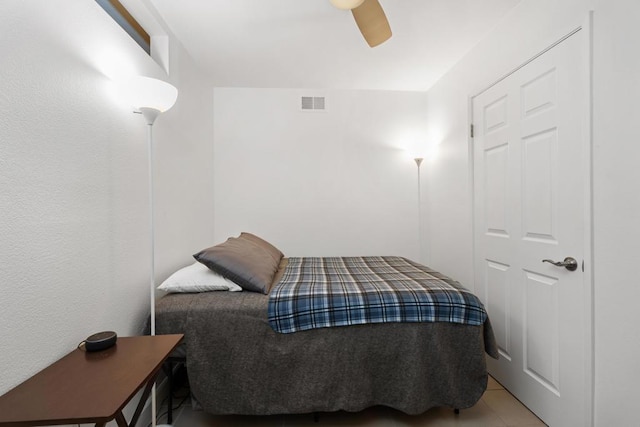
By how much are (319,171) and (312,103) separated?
0.79 metres

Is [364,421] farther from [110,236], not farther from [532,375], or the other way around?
[110,236]

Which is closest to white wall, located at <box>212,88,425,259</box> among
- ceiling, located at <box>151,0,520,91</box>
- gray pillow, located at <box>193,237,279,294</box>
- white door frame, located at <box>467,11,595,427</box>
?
ceiling, located at <box>151,0,520,91</box>

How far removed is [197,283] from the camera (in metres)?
1.68

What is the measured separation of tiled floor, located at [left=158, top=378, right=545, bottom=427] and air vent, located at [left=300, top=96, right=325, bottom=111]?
287cm

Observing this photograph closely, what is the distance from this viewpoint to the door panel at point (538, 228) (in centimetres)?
142

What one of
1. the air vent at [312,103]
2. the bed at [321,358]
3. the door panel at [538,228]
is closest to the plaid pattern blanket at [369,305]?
the bed at [321,358]

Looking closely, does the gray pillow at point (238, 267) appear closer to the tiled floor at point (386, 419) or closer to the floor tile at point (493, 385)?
the tiled floor at point (386, 419)

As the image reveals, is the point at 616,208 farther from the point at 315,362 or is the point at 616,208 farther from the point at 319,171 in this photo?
the point at 319,171

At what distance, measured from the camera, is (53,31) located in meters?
1.05

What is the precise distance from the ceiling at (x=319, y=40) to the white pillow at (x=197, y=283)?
177cm

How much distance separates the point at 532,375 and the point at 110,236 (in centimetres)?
253

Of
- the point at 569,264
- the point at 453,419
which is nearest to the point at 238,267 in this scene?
the point at 453,419

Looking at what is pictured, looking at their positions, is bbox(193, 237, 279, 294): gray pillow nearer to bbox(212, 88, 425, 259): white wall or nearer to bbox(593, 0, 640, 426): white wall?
bbox(212, 88, 425, 259): white wall

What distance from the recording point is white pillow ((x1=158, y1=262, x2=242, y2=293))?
167 centimetres
